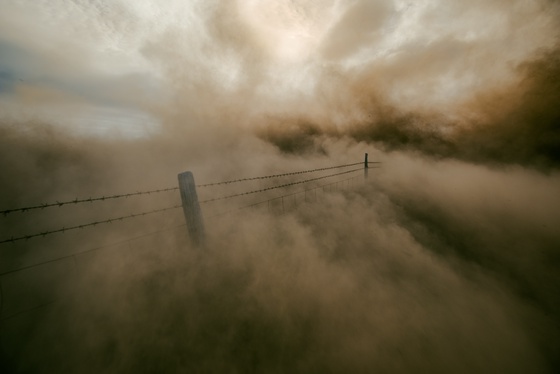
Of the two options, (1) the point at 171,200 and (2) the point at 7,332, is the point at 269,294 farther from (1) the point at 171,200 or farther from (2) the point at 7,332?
(1) the point at 171,200

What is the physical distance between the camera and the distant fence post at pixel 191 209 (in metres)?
4.23

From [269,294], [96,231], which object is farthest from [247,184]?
[269,294]

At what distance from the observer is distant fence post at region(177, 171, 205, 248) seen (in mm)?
4230

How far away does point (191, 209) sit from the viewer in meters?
4.32

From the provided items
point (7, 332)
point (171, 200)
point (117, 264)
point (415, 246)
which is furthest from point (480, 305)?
point (171, 200)

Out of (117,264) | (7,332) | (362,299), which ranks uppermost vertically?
(117,264)

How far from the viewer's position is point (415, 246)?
295 inches

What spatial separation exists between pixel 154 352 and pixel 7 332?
3521 millimetres

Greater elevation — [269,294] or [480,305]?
[269,294]

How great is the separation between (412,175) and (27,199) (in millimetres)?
32369

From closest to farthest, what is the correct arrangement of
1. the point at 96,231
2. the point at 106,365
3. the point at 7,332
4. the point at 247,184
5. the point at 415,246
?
1. the point at 106,365
2. the point at 7,332
3. the point at 415,246
4. the point at 96,231
5. the point at 247,184

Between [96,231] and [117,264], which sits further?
[96,231]

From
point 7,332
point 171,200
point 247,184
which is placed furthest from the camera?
point 247,184

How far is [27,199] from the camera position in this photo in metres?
17.0
